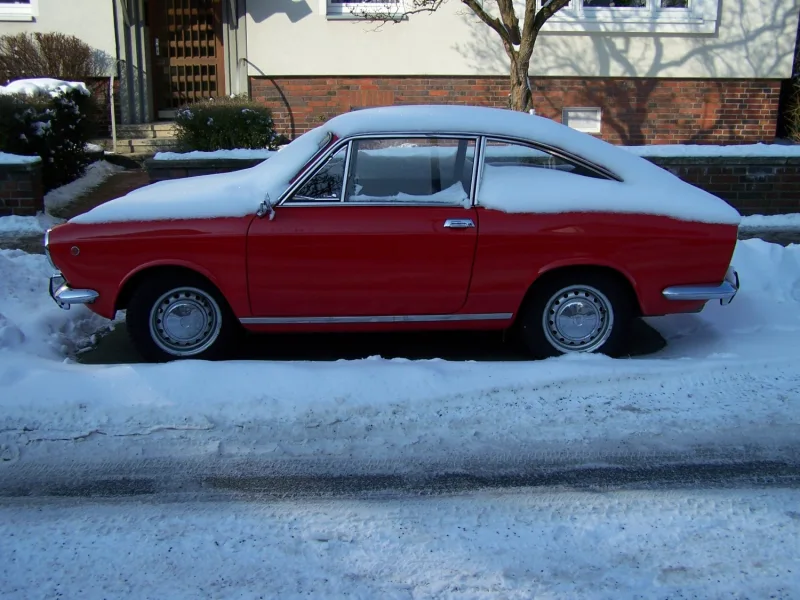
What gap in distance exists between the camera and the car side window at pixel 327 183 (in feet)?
18.0

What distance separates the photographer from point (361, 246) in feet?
17.6

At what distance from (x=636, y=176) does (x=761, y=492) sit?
92.9 inches

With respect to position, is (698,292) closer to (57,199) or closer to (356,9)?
(57,199)

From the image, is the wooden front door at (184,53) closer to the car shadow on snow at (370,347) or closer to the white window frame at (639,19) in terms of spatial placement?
the white window frame at (639,19)

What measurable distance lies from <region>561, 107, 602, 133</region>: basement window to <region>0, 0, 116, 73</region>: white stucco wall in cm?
822

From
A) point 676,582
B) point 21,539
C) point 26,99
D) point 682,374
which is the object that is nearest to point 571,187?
point 682,374

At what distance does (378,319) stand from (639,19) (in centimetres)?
1187

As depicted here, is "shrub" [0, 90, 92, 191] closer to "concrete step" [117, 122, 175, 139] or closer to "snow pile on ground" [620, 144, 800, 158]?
"concrete step" [117, 122, 175, 139]

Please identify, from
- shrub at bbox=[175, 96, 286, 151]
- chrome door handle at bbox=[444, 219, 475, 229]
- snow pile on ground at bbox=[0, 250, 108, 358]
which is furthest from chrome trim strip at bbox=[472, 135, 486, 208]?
shrub at bbox=[175, 96, 286, 151]

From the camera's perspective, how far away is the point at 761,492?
13.3 feet

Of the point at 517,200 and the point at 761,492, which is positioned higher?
the point at 517,200

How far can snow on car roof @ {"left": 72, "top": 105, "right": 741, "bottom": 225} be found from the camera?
5453 mm

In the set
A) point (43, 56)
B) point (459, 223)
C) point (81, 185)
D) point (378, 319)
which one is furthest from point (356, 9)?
point (378, 319)

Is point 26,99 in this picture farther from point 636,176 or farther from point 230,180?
point 636,176
